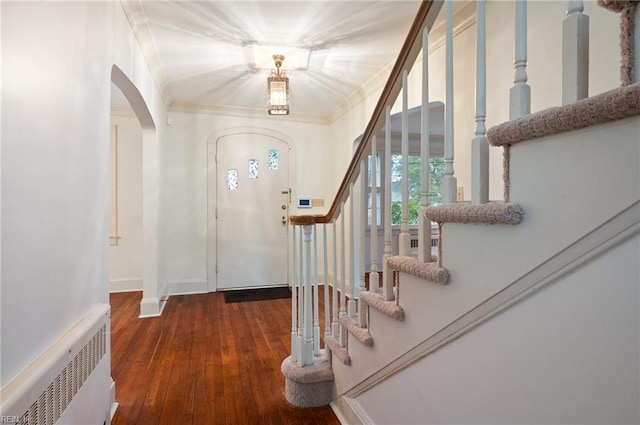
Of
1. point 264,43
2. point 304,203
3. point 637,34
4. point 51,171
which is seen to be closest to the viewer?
point 637,34

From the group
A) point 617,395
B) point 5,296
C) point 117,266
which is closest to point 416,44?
point 617,395

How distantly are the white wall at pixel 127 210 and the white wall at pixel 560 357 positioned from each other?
438cm

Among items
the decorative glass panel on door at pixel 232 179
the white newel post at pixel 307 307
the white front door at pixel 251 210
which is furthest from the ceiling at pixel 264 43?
the white newel post at pixel 307 307

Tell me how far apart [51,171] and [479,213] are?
136cm

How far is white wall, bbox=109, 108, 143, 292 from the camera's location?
13.9 ft

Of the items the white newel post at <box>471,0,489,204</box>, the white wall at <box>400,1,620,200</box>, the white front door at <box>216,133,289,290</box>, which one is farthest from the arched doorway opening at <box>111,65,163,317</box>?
the white newel post at <box>471,0,489,204</box>

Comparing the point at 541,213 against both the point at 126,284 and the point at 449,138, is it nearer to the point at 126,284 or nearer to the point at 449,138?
the point at 449,138

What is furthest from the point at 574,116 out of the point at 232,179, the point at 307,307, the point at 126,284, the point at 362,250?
the point at 126,284

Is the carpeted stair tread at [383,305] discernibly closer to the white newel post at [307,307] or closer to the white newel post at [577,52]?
the white newel post at [307,307]

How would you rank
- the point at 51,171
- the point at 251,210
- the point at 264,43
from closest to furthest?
the point at 51,171, the point at 264,43, the point at 251,210

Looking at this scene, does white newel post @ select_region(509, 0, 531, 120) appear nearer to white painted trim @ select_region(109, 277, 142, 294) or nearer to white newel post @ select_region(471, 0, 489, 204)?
white newel post @ select_region(471, 0, 489, 204)

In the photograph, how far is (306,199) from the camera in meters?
4.51

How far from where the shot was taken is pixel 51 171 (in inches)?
43.3

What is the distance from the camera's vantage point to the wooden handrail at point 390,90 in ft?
3.60
